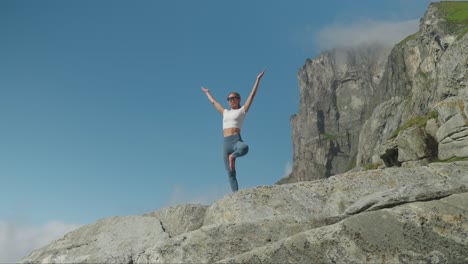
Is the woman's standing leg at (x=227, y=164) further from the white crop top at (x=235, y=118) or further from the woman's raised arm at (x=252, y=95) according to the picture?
the woman's raised arm at (x=252, y=95)

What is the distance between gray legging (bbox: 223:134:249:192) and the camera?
47.4 feet

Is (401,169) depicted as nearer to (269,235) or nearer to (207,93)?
(269,235)

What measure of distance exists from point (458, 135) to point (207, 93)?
22.1m

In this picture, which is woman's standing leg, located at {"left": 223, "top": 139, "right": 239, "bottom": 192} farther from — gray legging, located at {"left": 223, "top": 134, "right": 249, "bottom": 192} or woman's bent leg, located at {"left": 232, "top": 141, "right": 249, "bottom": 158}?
woman's bent leg, located at {"left": 232, "top": 141, "right": 249, "bottom": 158}

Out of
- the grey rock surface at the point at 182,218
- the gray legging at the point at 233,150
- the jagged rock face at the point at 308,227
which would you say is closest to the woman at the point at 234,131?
the gray legging at the point at 233,150

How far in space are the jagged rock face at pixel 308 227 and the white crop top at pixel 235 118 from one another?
10.0 feet

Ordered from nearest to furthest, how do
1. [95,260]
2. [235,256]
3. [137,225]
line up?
[235,256]
[95,260]
[137,225]

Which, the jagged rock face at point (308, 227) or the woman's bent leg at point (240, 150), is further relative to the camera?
the woman's bent leg at point (240, 150)

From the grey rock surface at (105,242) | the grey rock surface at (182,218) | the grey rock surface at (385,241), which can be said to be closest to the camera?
the grey rock surface at (385,241)

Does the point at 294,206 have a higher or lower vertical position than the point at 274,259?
higher

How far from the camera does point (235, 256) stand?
361 inches

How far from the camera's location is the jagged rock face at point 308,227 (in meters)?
8.55

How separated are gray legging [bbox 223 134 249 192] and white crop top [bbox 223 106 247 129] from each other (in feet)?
1.31

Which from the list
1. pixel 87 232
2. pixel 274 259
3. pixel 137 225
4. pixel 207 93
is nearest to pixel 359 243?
pixel 274 259
